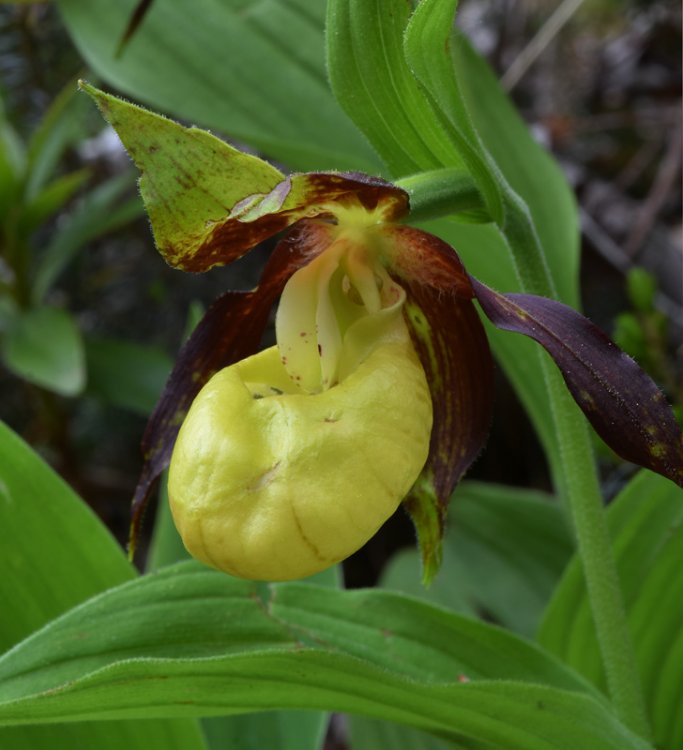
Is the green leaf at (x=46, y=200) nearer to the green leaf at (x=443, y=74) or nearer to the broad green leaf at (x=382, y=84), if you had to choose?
the broad green leaf at (x=382, y=84)

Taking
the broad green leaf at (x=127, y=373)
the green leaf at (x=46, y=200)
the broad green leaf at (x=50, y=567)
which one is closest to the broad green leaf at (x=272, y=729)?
the broad green leaf at (x=50, y=567)

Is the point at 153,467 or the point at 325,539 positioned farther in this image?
the point at 153,467

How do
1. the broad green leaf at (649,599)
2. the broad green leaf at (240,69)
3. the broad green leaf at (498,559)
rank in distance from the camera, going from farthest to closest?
→ the broad green leaf at (498,559) < the broad green leaf at (240,69) < the broad green leaf at (649,599)

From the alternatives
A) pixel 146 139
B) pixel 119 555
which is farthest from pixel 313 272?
pixel 119 555

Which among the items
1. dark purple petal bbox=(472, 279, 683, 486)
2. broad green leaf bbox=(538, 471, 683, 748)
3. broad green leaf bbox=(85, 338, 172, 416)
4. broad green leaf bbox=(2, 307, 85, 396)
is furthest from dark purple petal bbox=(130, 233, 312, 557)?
broad green leaf bbox=(85, 338, 172, 416)

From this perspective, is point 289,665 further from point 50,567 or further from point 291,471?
point 50,567

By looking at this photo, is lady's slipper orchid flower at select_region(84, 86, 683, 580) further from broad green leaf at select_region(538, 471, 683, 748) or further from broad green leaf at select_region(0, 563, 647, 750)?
broad green leaf at select_region(538, 471, 683, 748)

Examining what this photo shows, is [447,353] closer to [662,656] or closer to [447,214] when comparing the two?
[447,214]
